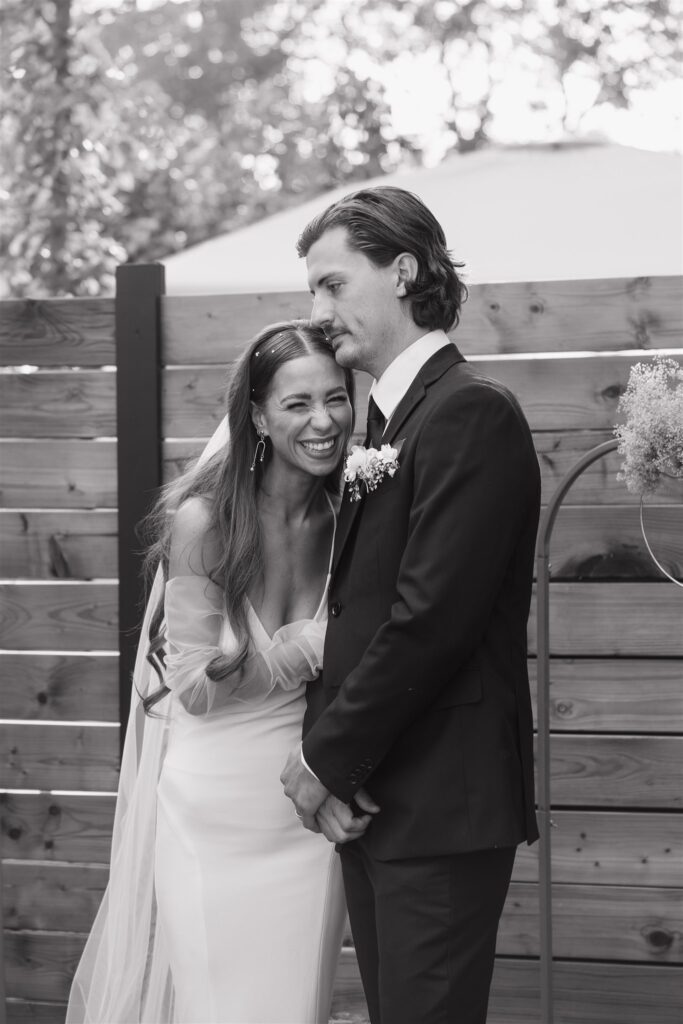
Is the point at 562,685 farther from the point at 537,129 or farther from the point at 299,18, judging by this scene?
the point at 299,18

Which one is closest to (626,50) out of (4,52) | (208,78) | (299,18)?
(299,18)

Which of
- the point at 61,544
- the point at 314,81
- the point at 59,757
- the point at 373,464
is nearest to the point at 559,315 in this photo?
the point at 373,464

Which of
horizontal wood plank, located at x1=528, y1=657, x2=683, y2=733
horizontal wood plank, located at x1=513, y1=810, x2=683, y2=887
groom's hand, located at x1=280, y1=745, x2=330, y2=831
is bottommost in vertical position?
horizontal wood plank, located at x1=513, y1=810, x2=683, y2=887

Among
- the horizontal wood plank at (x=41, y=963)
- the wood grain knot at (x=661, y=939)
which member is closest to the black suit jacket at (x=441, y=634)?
the wood grain knot at (x=661, y=939)

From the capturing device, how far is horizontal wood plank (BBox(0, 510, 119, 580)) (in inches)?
138

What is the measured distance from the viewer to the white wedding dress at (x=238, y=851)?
8.74 feet

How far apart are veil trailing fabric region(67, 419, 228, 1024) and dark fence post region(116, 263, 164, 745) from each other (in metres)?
0.38

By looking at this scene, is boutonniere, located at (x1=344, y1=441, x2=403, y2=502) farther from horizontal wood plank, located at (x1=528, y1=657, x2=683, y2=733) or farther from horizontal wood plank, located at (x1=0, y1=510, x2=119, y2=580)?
horizontal wood plank, located at (x1=0, y1=510, x2=119, y2=580)

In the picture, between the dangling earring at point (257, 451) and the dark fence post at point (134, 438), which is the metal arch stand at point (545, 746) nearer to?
the dangling earring at point (257, 451)

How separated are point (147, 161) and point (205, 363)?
7.68m

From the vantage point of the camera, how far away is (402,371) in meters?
2.35

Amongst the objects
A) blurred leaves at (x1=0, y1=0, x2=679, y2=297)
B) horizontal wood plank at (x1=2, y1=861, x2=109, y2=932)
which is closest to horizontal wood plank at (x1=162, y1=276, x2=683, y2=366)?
horizontal wood plank at (x1=2, y1=861, x2=109, y2=932)

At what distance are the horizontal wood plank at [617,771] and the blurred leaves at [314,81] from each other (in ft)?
22.3

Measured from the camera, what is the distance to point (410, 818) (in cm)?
219
